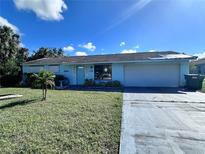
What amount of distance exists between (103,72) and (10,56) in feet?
58.2

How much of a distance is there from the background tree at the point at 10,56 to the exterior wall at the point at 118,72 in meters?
11.7

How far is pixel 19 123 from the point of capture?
17.2ft

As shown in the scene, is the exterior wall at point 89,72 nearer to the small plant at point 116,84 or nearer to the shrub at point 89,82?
the shrub at point 89,82

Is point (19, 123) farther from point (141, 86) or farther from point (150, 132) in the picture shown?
point (141, 86)

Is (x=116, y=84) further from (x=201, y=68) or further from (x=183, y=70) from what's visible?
(x=201, y=68)

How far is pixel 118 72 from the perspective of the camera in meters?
16.6

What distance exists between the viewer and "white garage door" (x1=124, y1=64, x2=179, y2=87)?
619 inches

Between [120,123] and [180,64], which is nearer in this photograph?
[120,123]

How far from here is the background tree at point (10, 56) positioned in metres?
18.4

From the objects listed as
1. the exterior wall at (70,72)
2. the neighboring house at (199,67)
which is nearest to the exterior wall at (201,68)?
the neighboring house at (199,67)

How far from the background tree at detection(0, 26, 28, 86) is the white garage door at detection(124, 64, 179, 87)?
13099 millimetres

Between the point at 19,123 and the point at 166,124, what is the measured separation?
4801mm

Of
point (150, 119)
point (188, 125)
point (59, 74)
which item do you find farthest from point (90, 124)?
point (59, 74)

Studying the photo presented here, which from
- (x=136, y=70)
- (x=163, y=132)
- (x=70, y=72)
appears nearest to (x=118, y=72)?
(x=136, y=70)
